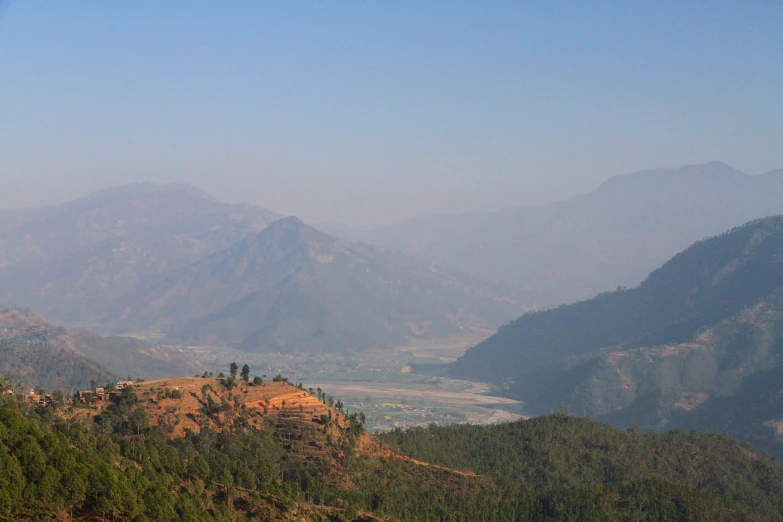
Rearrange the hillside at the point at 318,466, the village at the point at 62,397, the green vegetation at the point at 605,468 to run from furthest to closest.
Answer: the green vegetation at the point at 605,468 < the village at the point at 62,397 < the hillside at the point at 318,466

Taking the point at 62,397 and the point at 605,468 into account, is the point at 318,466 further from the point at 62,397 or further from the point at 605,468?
the point at 605,468

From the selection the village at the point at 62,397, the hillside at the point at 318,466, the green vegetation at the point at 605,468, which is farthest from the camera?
the green vegetation at the point at 605,468

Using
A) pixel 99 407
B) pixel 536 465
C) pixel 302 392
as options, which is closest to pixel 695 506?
pixel 536 465

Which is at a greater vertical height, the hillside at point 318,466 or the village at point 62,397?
the village at point 62,397

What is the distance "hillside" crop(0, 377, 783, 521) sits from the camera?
80.1 m

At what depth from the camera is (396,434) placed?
158500 millimetres

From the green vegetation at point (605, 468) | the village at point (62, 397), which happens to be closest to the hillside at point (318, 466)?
the green vegetation at point (605, 468)

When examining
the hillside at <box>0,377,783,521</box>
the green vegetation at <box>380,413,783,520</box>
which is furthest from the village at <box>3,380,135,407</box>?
the green vegetation at <box>380,413,783,520</box>

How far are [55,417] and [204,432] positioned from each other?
18.1 metres

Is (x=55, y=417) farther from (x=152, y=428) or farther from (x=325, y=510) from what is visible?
(x=325, y=510)

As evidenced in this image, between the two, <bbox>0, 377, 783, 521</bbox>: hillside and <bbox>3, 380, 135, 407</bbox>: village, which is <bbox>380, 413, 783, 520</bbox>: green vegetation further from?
<bbox>3, 380, 135, 407</bbox>: village

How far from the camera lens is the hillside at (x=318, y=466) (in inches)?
3155

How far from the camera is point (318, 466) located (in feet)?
387

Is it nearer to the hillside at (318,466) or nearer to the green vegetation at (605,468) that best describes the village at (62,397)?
the hillside at (318,466)
